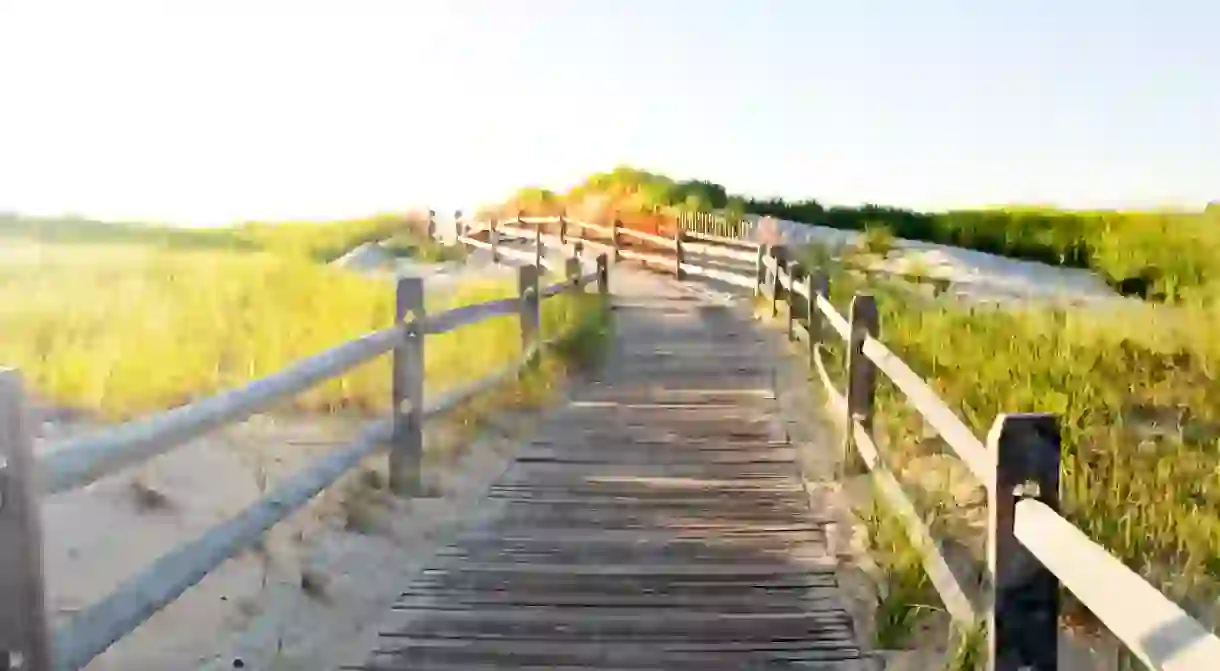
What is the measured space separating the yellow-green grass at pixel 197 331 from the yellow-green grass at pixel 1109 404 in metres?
3.29

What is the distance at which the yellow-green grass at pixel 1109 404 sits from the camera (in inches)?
186

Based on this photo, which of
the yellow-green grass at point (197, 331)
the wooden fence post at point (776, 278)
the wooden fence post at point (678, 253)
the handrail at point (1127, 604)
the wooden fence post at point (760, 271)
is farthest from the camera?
the wooden fence post at point (678, 253)

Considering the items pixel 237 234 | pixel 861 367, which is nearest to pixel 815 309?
pixel 861 367

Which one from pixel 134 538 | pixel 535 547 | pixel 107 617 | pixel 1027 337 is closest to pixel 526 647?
pixel 535 547

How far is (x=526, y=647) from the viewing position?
3986 mm

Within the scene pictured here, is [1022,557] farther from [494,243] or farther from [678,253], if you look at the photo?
[494,243]

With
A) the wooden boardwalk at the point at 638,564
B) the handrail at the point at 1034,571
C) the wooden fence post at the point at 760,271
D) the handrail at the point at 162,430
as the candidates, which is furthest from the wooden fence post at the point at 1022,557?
the wooden fence post at the point at 760,271

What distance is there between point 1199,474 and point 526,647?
3875mm

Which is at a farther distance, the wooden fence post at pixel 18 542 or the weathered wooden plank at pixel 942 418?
the weathered wooden plank at pixel 942 418

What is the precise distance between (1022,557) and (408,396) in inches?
143

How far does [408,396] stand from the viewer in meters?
5.84

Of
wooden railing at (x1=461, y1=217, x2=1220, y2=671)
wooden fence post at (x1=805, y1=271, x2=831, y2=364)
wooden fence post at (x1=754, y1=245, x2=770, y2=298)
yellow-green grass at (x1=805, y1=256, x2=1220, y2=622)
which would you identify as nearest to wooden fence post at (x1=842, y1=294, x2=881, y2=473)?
yellow-green grass at (x1=805, y1=256, x2=1220, y2=622)

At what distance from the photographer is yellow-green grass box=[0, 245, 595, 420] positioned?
27.1 feet

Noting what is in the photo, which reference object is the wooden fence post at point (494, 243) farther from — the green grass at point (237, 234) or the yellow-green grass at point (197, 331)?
the yellow-green grass at point (197, 331)
